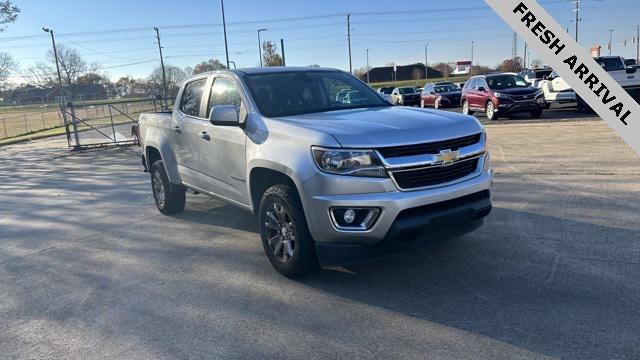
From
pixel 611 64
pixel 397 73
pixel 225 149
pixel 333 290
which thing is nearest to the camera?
pixel 333 290

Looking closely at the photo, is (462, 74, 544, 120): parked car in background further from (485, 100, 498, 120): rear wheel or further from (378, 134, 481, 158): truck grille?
(378, 134, 481, 158): truck grille

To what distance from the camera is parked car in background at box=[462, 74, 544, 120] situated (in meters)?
16.9

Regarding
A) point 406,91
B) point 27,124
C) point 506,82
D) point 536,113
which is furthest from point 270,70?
point 27,124

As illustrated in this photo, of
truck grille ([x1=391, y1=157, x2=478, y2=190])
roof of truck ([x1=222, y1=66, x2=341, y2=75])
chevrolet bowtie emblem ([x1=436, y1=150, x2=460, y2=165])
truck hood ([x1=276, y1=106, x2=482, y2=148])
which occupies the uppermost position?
roof of truck ([x1=222, y1=66, x2=341, y2=75])

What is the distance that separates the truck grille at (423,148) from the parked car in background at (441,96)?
2124 centimetres

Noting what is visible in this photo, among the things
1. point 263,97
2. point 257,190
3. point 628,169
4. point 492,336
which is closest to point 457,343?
point 492,336

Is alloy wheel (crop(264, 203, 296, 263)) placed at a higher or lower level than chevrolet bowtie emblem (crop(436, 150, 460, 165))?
lower

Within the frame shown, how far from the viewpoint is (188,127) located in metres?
6.21

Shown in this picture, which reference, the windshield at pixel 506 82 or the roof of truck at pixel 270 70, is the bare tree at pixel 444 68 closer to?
the windshield at pixel 506 82

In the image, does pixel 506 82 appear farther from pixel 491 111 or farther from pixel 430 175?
pixel 430 175

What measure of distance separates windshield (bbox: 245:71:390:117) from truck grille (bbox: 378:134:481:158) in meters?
1.44

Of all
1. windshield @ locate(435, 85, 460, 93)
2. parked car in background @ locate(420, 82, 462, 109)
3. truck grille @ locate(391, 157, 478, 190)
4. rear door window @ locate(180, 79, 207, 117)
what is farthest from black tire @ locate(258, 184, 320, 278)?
windshield @ locate(435, 85, 460, 93)

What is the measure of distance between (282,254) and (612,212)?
391 centimetres

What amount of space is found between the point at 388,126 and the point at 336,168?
0.56 meters
